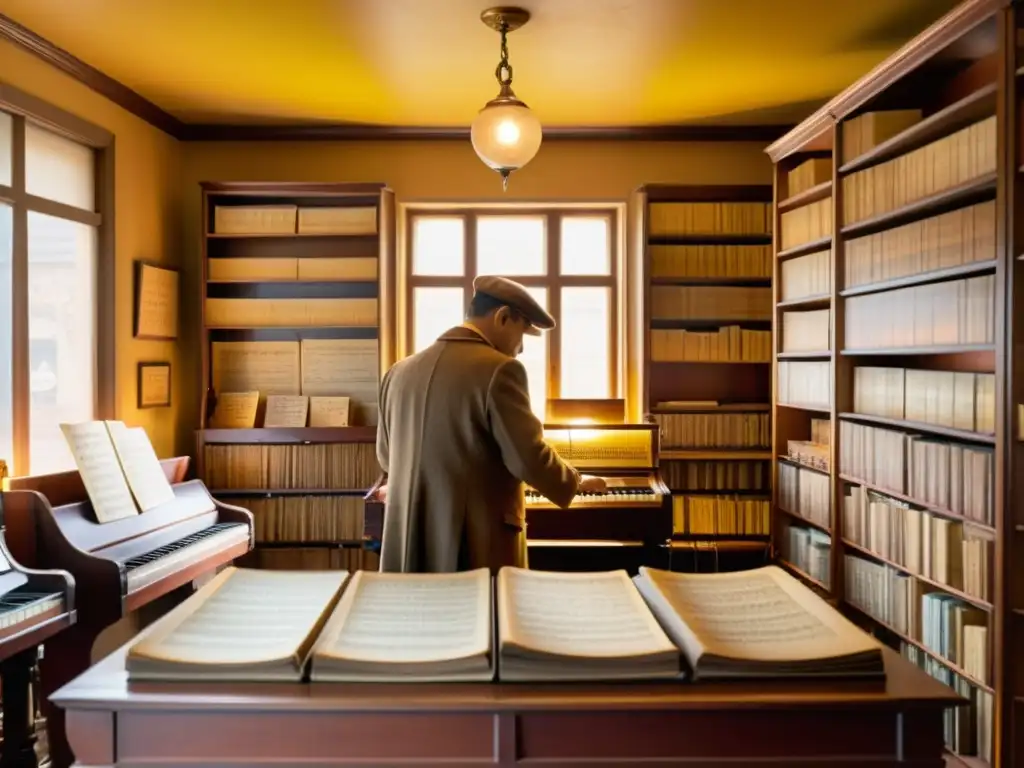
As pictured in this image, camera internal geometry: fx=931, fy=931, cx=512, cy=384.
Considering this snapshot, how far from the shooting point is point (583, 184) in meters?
5.76

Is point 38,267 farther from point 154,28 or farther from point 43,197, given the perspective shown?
point 154,28

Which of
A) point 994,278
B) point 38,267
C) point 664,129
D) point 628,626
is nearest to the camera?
point 628,626

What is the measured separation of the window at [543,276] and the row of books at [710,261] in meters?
0.46

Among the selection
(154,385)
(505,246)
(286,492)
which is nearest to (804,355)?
(505,246)

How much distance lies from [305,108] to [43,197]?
61.2 inches

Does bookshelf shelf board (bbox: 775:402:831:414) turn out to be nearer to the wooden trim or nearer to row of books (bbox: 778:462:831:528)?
row of books (bbox: 778:462:831:528)

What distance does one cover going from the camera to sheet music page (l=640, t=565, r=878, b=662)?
1.31 meters

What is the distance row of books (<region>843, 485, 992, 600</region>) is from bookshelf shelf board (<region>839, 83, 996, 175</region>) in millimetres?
1427

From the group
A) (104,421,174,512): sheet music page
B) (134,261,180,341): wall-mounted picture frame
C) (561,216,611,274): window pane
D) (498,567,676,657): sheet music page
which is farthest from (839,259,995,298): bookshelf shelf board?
(134,261,180,341): wall-mounted picture frame

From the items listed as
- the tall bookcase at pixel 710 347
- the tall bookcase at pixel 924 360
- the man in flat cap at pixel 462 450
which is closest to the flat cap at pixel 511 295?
the man in flat cap at pixel 462 450

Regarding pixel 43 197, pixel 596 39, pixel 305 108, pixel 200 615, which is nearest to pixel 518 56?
pixel 596 39

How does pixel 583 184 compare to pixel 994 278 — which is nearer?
pixel 994 278

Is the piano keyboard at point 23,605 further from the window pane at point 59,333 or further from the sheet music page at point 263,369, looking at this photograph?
the sheet music page at point 263,369

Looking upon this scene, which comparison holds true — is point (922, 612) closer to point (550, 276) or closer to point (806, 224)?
point (806, 224)
